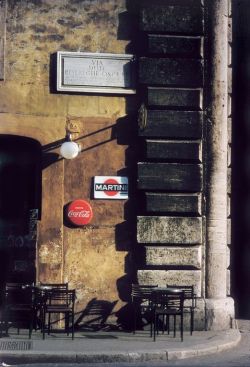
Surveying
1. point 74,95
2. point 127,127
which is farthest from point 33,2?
point 127,127

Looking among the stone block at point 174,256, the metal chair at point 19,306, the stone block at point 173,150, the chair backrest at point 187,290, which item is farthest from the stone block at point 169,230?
the metal chair at point 19,306

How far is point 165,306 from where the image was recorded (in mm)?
12242

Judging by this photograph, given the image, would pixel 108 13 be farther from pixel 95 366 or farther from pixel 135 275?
pixel 95 366

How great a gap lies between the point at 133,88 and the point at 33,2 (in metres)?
2.27

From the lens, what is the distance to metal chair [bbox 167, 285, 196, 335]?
1220 cm

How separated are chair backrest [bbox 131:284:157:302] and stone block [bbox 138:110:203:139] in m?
2.56

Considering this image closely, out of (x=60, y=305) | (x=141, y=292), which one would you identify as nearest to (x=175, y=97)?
(x=141, y=292)

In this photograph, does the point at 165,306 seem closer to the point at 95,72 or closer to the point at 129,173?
the point at 129,173

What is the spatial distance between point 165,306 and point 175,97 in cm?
356

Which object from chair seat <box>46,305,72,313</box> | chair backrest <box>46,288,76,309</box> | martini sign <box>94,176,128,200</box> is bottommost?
chair seat <box>46,305,72,313</box>

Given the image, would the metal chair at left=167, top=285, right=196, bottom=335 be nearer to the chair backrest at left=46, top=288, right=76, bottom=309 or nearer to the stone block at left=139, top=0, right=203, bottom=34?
the chair backrest at left=46, top=288, right=76, bottom=309

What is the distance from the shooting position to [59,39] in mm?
12984

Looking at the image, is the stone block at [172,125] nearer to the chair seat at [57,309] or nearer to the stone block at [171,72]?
the stone block at [171,72]

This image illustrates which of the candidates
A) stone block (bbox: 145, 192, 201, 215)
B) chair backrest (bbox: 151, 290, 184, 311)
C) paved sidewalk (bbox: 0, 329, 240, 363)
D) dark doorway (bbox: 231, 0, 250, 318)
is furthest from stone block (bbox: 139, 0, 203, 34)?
paved sidewalk (bbox: 0, 329, 240, 363)
